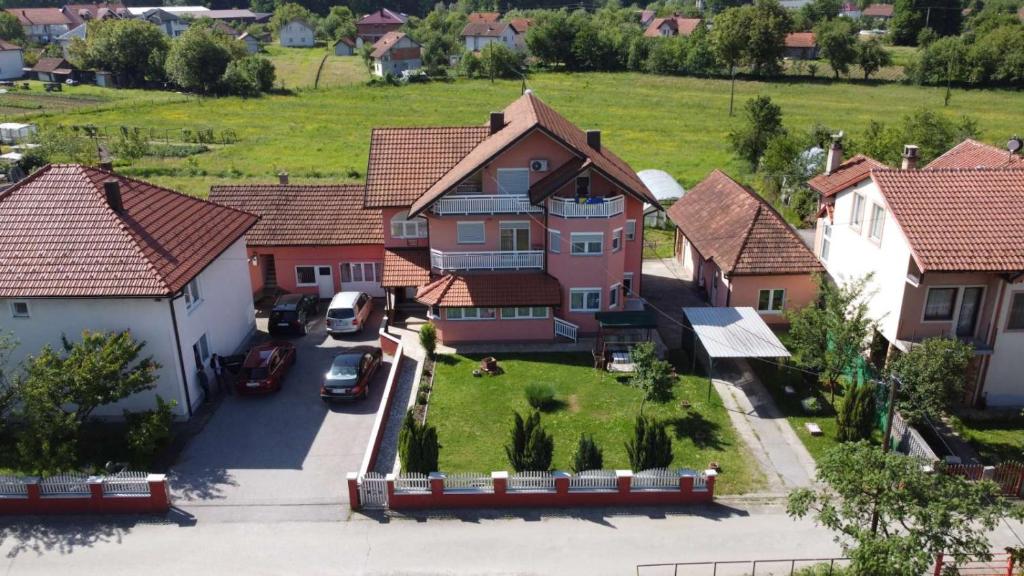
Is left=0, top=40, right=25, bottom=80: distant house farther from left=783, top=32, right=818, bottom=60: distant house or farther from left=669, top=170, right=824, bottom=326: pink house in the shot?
left=669, top=170, right=824, bottom=326: pink house

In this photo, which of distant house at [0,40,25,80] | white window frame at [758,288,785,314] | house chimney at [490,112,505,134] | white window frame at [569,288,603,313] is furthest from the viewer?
distant house at [0,40,25,80]

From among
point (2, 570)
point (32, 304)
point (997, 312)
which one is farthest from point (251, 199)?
point (997, 312)

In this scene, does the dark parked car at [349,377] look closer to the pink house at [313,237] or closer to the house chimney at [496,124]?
the pink house at [313,237]

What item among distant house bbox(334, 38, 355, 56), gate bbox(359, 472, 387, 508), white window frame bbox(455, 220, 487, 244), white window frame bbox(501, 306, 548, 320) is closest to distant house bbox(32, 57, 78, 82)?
distant house bbox(334, 38, 355, 56)

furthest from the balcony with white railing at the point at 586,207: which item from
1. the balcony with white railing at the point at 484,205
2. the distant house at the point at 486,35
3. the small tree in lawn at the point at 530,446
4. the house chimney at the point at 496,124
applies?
the distant house at the point at 486,35

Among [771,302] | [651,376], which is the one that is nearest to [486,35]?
[771,302]

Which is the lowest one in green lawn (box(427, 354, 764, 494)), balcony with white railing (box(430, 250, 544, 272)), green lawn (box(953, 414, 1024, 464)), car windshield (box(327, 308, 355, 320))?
green lawn (box(427, 354, 764, 494))

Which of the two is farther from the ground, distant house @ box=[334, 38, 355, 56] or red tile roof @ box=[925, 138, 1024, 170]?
distant house @ box=[334, 38, 355, 56]
